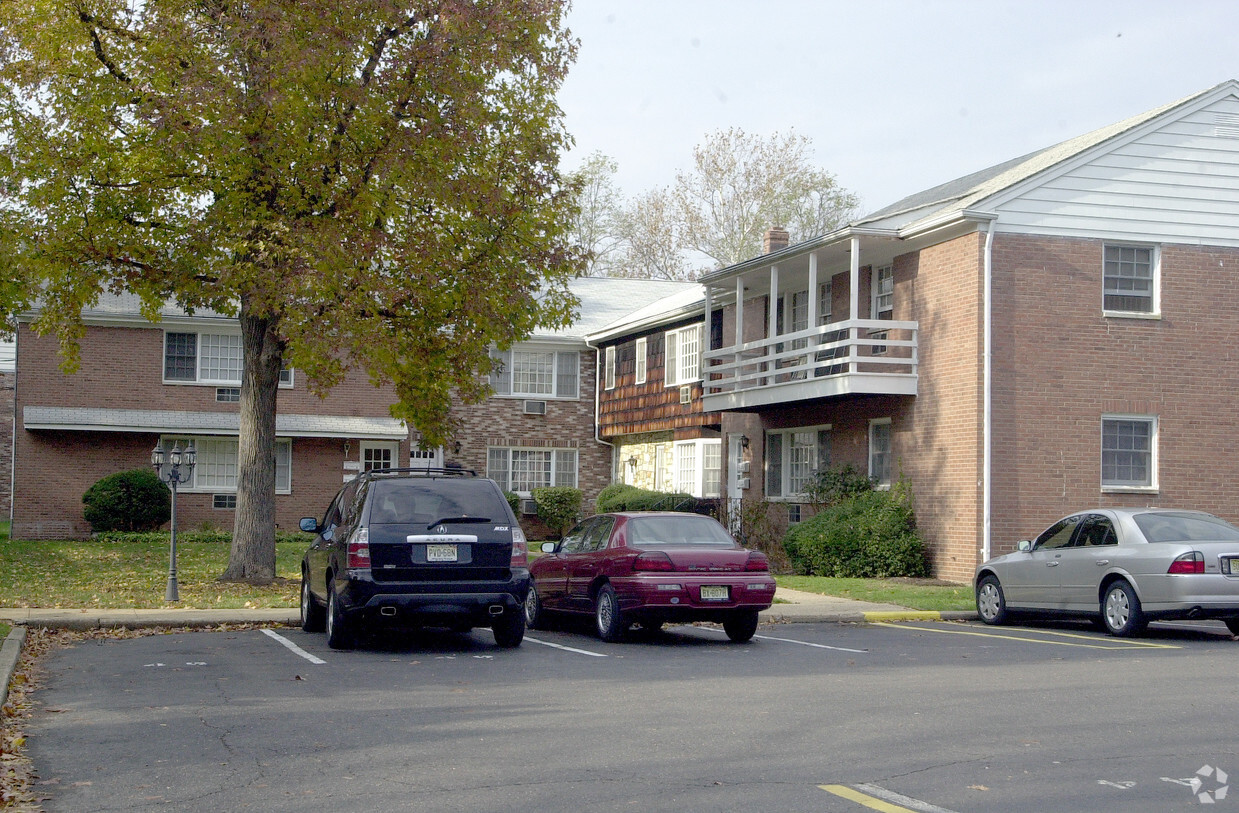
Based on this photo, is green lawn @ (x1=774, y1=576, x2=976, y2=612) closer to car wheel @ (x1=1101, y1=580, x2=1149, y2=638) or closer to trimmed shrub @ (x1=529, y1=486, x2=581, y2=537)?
car wheel @ (x1=1101, y1=580, x2=1149, y2=638)

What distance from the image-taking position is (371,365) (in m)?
18.7

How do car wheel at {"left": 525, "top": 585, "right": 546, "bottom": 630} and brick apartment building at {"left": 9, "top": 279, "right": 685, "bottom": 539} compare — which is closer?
car wheel at {"left": 525, "top": 585, "right": 546, "bottom": 630}

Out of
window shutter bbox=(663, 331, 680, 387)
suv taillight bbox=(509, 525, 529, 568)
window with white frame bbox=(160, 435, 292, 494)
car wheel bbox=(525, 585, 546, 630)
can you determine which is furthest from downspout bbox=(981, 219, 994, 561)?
window with white frame bbox=(160, 435, 292, 494)

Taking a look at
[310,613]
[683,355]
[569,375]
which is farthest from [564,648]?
[569,375]

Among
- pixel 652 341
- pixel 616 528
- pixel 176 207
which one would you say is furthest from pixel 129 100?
pixel 652 341

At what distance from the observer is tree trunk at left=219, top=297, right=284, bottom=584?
783 inches

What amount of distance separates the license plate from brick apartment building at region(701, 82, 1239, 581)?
11.3 metres

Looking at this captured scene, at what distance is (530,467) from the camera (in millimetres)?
37406

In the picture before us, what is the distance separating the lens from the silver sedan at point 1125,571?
1414 centimetres

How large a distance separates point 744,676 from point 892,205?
72.7 feet

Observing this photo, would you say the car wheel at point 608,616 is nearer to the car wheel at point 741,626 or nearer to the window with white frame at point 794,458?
the car wheel at point 741,626

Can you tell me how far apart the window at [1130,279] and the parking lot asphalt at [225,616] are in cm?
790

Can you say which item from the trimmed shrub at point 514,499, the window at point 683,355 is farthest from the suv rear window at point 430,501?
the trimmed shrub at point 514,499

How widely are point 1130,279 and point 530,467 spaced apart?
62.6 feet
